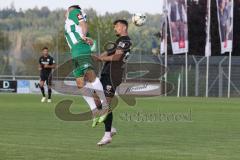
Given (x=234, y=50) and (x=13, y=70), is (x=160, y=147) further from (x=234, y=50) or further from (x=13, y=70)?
(x=234, y=50)

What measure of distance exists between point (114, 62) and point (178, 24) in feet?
108

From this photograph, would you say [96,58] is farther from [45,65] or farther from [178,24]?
[178,24]

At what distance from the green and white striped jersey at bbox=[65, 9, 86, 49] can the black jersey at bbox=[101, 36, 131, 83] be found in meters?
0.63

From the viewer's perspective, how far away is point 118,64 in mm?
11609

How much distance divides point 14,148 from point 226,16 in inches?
1350

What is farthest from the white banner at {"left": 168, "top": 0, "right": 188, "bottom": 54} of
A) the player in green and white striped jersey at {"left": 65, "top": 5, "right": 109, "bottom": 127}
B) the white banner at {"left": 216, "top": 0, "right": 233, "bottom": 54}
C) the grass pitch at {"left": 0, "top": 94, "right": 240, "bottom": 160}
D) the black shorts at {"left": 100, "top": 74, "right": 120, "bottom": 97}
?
the black shorts at {"left": 100, "top": 74, "right": 120, "bottom": 97}

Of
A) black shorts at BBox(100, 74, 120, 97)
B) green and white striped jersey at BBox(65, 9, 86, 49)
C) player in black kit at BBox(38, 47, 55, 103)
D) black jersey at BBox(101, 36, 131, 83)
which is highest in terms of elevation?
green and white striped jersey at BBox(65, 9, 86, 49)

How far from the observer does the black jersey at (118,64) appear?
37.1 ft

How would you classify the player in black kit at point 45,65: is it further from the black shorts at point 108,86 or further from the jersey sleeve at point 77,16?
the black shorts at point 108,86

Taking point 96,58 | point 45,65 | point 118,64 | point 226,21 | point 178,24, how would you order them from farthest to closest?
1. point 178,24
2. point 226,21
3. point 45,65
4. point 118,64
5. point 96,58

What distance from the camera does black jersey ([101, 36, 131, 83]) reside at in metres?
11.3

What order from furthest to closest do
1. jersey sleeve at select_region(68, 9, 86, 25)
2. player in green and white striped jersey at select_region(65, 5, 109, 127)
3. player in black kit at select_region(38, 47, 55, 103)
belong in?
1. player in black kit at select_region(38, 47, 55, 103)
2. jersey sleeve at select_region(68, 9, 86, 25)
3. player in green and white striped jersey at select_region(65, 5, 109, 127)

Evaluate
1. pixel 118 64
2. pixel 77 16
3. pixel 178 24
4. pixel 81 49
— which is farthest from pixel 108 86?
pixel 178 24

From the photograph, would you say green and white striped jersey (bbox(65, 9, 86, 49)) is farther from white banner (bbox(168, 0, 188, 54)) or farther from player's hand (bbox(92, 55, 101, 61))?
white banner (bbox(168, 0, 188, 54))
